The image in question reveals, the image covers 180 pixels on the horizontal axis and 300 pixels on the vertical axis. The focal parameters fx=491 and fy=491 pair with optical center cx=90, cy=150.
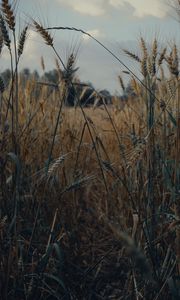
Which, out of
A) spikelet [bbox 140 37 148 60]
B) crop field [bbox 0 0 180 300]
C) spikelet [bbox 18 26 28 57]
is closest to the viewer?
crop field [bbox 0 0 180 300]

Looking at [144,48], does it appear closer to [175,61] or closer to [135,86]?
[175,61]

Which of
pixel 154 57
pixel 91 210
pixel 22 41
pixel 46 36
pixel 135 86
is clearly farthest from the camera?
pixel 135 86

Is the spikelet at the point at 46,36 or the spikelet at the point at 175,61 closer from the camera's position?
the spikelet at the point at 46,36

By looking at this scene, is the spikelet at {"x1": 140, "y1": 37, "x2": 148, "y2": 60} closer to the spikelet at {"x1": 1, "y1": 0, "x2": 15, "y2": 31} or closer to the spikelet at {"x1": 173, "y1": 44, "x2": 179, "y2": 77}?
the spikelet at {"x1": 173, "y1": 44, "x2": 179, "y2": 77}

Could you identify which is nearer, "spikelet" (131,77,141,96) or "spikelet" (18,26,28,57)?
"spikelet" (18,26,28,57)

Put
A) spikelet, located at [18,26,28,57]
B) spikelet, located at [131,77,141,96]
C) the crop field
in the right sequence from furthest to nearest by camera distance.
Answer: spikelet, located at [131,77,141,96] → spikelet, located at [18,26,28,57] → the crop field

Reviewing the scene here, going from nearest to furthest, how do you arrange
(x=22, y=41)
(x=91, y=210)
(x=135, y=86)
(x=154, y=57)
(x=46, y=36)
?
1. (x=91, y=210)
2. (x=46, y=36)
3. (x=22, y=41)
4. (x=154, y=57)
5. (x=135, y=86)

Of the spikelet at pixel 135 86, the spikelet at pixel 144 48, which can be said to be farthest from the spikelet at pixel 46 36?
the spikelet at pixel 135 86

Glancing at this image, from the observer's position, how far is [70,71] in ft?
5.87

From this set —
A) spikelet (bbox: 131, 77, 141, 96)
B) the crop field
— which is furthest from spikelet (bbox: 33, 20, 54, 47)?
spikelet (bbox: 131, 77, 141, 96)

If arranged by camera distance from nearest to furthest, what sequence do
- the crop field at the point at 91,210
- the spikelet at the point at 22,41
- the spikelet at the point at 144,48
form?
1. the crop field at the point at 91,210
2. the spikelet at the point at 22,41
3. the spikelet at the point at 144,48

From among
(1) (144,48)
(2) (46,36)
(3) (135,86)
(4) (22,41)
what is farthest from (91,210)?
(3) (135,86)

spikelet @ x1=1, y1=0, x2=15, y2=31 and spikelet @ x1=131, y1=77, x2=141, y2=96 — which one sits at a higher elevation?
spikelet @ x1=1, y1=0, x2=15, y2=31

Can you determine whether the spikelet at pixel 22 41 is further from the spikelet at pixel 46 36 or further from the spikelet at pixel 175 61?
the spikelet at pixel 175 61
